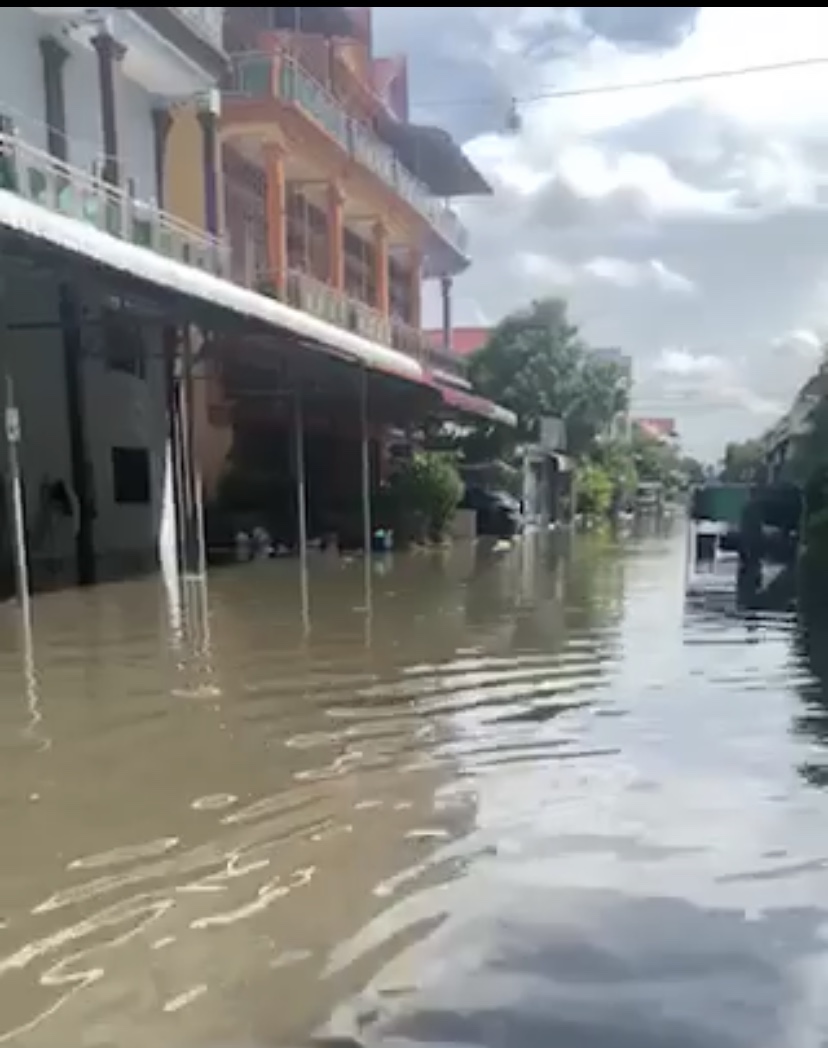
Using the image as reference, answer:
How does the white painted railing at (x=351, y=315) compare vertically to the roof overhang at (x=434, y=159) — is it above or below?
below

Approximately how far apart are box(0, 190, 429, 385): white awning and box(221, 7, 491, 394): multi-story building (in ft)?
15.3

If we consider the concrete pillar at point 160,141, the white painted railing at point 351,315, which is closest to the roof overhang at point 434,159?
the white painted railing at point 351,315

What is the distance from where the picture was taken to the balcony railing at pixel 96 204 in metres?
14.2

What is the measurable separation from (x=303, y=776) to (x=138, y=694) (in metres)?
2.59

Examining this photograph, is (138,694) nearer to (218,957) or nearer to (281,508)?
(218,957)

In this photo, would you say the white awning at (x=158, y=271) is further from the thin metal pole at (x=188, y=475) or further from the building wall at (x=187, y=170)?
the building wall at (x=187, y=170)

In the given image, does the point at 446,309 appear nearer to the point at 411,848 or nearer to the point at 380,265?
the point at 380,265

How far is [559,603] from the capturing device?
15.0 m

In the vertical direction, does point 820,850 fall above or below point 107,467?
below

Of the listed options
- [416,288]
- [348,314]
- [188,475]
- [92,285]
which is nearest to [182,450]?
[188,475]

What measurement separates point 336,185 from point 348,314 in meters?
3.38

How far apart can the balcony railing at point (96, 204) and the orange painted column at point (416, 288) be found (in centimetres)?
1717

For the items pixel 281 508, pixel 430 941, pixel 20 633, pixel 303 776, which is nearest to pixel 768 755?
pixel 303 776

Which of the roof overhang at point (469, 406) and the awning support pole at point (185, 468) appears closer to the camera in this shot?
the awning support pole at point (185, 468)
